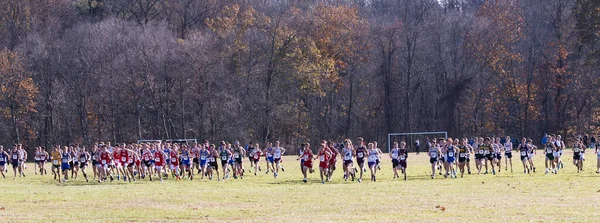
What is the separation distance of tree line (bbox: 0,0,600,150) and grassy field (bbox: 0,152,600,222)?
3661cm

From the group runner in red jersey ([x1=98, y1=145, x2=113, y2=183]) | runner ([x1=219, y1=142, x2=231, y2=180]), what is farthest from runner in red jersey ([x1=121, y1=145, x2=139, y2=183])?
runner ([x1=219, y1=142, x2=231, y2=180])

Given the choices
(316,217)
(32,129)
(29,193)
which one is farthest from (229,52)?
(316,217)

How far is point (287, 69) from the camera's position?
7688 cm

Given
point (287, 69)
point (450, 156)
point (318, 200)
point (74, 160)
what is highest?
point (287, 69)

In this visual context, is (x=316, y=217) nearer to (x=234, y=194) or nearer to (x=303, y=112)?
(x=234, y=194)

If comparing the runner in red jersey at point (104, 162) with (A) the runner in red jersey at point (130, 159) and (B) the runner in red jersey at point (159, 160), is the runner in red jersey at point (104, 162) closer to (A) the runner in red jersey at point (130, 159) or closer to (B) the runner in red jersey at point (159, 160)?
(A) the runner in red jersey at point (130, 159)

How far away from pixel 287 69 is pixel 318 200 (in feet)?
171

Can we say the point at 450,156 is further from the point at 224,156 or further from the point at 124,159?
the point at 124,159

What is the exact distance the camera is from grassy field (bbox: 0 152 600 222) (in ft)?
67.8

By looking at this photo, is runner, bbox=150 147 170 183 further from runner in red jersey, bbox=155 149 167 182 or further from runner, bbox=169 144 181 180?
runner, bbox=169 144 181 180

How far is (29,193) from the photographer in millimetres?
30594

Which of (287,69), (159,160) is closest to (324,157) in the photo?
(159,160)

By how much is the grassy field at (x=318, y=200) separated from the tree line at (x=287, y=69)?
36.6m

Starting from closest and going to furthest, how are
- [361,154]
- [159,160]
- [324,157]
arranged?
1. [324,157]
2. [361,154]
3. [159,160]
